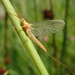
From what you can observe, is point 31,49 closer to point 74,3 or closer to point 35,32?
point 35,32

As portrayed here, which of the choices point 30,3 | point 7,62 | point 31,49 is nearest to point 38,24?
point 31,49

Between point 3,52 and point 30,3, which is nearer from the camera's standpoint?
point 3,52

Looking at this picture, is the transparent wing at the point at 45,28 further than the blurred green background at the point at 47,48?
No

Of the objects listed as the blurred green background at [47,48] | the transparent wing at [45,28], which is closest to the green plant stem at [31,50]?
the transparent wing at [45,28]

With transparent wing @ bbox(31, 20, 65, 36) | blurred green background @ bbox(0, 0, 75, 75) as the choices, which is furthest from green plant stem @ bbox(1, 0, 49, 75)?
blurred green background @ bbox(0, 0, 75, 75)

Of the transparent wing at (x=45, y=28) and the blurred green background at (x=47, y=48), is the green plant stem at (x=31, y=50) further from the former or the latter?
the blurred green background at (x=47, y=48)

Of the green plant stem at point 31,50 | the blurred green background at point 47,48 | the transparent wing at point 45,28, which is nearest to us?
the green plant stem at point 31,50

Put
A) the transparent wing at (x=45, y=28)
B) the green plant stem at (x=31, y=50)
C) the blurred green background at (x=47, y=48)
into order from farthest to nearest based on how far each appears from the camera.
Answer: the blurred green background at (x=47, y=48), the transparent wing at (x=45, y=28), the green plant stem at (x=31, y=50)

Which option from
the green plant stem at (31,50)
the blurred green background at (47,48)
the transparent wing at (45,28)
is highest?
the green plant stem at (31,50)

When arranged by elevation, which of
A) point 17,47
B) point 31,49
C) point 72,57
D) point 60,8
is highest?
point 31,49

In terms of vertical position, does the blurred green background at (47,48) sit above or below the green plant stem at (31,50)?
below

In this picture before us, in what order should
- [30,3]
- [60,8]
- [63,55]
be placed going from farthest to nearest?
[30,3] < [60,8] < [63,55]
